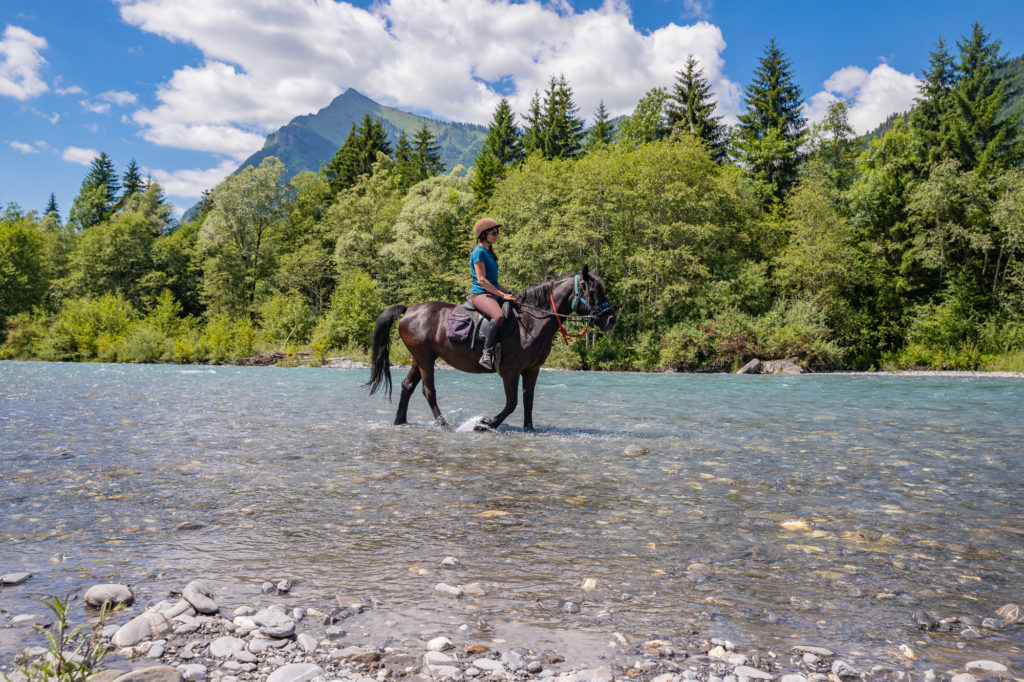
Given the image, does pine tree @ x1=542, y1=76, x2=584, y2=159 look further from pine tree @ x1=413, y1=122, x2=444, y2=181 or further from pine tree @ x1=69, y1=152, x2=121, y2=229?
pine tree @ x1=69, y1=152, x2=121, y2=229

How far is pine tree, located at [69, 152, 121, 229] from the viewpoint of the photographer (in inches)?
3250

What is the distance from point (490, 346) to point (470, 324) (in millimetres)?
625

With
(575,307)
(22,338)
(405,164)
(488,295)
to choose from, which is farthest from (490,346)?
(405,164)

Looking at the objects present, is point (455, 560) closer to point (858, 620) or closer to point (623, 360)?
point (858, 620)

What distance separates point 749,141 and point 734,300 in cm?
2144

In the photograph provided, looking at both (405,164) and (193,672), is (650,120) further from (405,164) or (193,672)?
(193,672)

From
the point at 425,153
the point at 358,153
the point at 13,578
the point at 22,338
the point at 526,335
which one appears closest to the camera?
the point at 13,578

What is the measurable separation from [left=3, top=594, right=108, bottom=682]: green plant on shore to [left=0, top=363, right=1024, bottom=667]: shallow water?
1.88 ft

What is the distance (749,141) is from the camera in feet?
177

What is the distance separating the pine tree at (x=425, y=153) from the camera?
6938cm

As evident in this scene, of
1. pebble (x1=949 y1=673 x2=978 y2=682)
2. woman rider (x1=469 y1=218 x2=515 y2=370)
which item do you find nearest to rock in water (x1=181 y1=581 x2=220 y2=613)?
pebble (x1=949 y1=673 x2=978 y2=682)

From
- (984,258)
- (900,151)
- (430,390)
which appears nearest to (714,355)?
(984,258)

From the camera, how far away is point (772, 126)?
177 ft

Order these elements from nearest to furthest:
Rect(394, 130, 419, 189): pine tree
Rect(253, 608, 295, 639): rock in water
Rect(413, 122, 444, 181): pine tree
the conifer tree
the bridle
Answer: Rect(253, 608, 295, 639): rock in water < the bridle < the conifer tree < Rect(394, 130, 419, 189): pine tree < Rect(413, 122, 444, 181): pine tree
